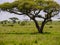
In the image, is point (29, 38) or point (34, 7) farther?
point (34, 7)

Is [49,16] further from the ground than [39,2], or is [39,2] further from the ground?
[39,2]

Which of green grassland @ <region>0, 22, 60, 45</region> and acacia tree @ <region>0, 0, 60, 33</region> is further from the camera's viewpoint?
acacia tree @ <region>0, 0, 60, 33</region>

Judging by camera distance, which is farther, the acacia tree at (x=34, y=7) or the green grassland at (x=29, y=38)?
the acacia tree at (x=34, y=7)

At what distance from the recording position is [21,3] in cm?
3550

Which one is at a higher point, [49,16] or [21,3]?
[21,3]

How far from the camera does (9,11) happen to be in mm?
38562

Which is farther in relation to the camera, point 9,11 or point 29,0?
point 9,11

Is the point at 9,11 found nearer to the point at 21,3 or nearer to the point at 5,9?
the point at 5,9

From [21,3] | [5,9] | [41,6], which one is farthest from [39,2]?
[5,9]

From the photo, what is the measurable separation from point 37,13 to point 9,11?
463 cm

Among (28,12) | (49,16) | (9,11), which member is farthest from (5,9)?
(49,16)

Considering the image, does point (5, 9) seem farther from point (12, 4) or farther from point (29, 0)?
point (29, 0)

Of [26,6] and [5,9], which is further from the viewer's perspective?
[5,9]

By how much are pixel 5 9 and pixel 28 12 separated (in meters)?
Answer: 3.86
